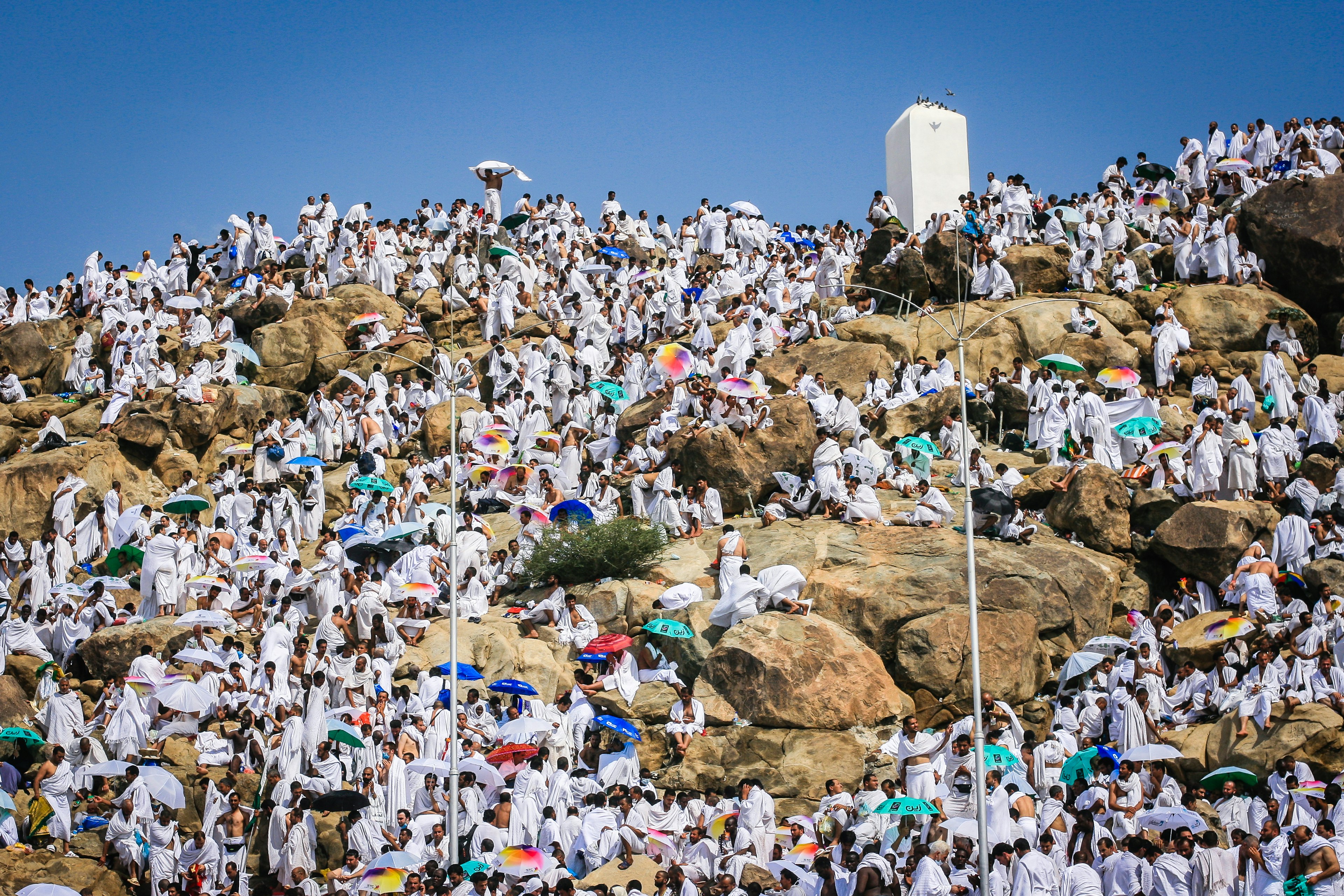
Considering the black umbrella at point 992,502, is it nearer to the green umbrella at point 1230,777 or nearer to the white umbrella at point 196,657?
the green umbrella at point 1230,777

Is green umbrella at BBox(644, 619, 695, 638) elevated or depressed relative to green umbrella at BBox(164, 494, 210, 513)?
depressed

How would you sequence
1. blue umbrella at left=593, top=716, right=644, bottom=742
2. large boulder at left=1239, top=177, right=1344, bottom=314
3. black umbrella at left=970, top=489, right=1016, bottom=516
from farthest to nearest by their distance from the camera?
large boulder at left=1239, top=177, right=1344, bottom=314 → black umbrella at left=970, top=489, right=1016, bottom=516 → blue umbrella at left=593, top=716, right=644, bottom=742

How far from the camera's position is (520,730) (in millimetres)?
17609

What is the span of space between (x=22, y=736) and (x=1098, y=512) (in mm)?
16901

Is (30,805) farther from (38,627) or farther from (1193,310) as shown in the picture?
(1193,310)

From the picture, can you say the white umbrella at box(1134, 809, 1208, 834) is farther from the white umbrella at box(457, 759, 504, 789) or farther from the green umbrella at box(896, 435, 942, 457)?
the green umbrella at box(896, 435, 942, 457)

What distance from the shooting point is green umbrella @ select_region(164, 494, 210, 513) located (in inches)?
891

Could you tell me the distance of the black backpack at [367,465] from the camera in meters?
25.3

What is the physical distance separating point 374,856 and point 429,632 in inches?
190

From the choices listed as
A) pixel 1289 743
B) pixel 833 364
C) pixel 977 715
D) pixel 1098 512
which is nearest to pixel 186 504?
pixel 833 364

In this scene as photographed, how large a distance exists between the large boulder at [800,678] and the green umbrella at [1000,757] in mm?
2419

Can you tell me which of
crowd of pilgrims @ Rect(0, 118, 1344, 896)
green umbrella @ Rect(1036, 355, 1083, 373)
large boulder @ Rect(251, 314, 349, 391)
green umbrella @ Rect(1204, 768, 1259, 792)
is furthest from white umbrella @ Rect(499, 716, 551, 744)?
large boulder @ Rect(251, 314, 349, 391)

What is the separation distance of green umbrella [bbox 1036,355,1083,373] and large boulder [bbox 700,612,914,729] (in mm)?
8669

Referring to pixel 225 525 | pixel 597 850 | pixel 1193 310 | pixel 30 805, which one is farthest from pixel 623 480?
pixel 1193 310
